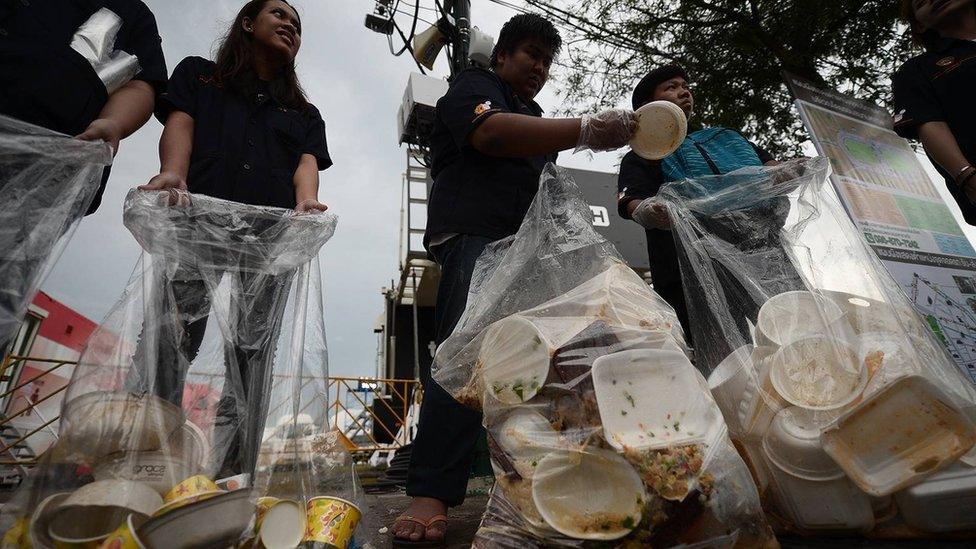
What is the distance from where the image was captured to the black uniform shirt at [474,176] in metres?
1.45

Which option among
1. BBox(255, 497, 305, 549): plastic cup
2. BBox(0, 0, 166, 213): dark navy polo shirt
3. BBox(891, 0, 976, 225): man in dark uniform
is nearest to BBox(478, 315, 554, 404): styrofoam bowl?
BBox(255, 497, 305, 549): plastic cup

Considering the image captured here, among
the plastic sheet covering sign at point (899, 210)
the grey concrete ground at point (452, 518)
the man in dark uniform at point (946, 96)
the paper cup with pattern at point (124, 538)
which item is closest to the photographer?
the paper cup with pattern at point (124, 538)

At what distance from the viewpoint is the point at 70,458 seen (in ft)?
2.64

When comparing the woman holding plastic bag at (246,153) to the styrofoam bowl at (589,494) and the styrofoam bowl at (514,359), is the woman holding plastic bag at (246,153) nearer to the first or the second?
the styrofoam bowl at (514,359)

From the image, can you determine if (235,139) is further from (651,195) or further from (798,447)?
(798,447)

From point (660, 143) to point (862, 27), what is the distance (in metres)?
4.37

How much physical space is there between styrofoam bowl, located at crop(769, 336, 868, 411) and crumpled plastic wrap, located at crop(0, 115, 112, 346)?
1.46 meters

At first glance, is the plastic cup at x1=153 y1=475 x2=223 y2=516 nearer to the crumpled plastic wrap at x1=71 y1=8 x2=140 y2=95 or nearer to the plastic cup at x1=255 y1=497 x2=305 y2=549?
the plastic cup at x1=255 y1=497 x2=305 y2=549

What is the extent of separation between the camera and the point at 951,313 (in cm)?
290

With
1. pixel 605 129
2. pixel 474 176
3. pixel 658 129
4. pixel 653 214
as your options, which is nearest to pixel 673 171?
pixel 653 214

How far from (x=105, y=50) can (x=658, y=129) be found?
4.72 feet

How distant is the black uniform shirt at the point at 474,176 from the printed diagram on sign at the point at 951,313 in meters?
2.64

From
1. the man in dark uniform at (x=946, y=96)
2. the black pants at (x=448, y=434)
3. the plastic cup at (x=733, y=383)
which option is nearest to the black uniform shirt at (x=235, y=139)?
the black pants at (x=448, y=434)

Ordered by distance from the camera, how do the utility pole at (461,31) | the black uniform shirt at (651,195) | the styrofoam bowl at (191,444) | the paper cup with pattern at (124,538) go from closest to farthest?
1. the paper cup with pattern at (124,538)
2. the styrofoam bowl at (191,444)
3. the black uniform shirt at (651,195)
4. the utility pole at (461,31)
